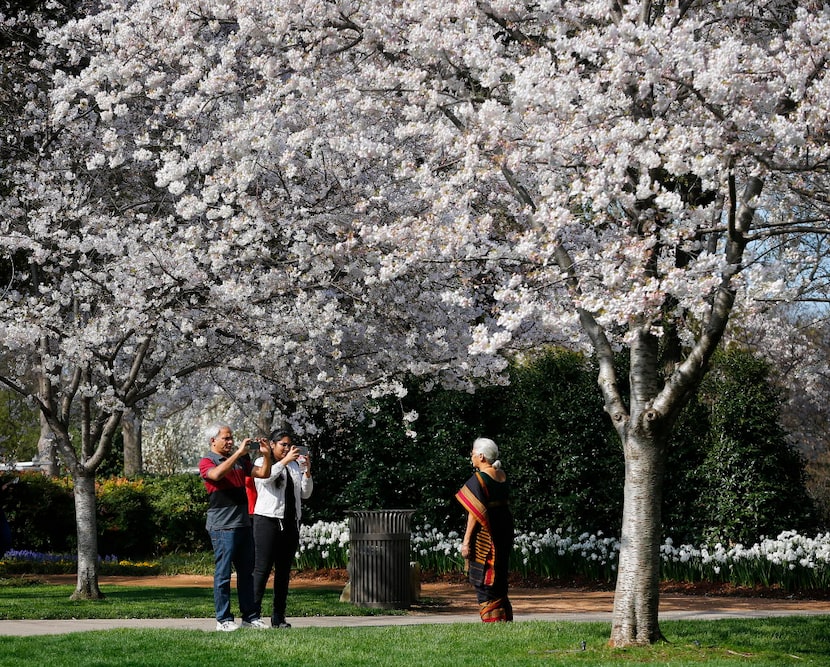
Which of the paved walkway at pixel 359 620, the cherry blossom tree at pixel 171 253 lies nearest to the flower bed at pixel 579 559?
the paved walkway at pixel 359 620

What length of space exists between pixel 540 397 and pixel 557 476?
51.7 inches

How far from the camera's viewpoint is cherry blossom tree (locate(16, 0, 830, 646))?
304 inches

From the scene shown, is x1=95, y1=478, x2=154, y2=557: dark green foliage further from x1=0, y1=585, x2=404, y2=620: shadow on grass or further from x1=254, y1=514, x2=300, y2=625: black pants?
x1=254, y1=514, x2=300, y2=625: black pants

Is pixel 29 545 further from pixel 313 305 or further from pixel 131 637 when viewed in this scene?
pixel 131 637

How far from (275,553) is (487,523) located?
1.95 meters

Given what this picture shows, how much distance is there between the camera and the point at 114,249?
39.0 ft

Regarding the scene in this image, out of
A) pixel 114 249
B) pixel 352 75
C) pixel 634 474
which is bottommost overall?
pixel 634 474

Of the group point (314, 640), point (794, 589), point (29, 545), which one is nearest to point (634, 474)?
point (314, 640)

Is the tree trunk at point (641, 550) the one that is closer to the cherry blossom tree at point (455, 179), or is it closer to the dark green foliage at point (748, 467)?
the cherry blossom tree at point (455, 179)

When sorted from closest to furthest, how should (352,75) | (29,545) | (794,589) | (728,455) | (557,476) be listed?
(352,75), (794,589), (728,455), (557,476), (29,545)

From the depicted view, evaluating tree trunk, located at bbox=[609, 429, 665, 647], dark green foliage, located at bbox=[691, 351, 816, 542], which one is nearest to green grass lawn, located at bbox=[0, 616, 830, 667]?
tree trunk, located at bbox=[609, 429, 665, 647]

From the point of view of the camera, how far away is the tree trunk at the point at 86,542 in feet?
42.5

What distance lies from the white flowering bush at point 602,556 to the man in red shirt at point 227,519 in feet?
22.3

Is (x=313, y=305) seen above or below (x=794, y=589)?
above
